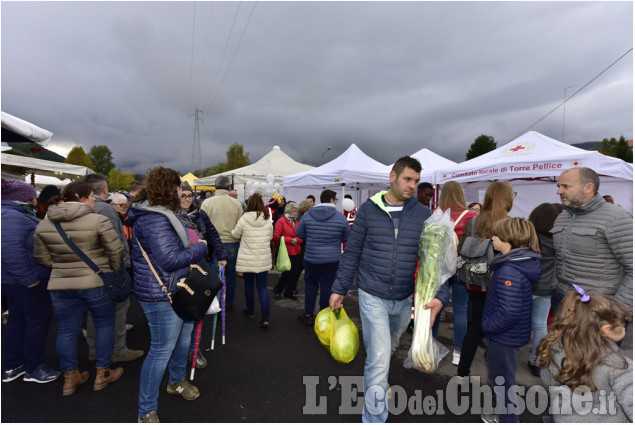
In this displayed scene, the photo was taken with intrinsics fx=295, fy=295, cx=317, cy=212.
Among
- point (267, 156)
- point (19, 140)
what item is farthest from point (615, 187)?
point (267, 156)

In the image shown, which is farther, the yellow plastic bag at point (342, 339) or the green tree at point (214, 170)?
the green tree at point (214, 170)

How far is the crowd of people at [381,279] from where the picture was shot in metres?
1.69

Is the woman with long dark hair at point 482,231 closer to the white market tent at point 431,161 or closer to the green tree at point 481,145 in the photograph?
the white market tent at point 431,161

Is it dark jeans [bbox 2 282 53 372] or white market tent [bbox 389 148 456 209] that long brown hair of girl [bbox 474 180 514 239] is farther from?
white market tent [bbox 389 148 456 209]

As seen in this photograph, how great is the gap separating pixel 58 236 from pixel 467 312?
410 centimetres

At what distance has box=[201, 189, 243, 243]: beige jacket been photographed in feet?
15.5

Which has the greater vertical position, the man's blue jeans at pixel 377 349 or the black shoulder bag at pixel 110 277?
the black shoulder bag at pixel 110 277

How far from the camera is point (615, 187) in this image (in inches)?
293

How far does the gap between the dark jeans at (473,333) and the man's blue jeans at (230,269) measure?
11.1 ft

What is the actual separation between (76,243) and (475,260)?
3542 millimetres

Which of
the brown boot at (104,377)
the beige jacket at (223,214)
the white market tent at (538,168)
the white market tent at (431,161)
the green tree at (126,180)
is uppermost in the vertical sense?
the green tree at (126,180)

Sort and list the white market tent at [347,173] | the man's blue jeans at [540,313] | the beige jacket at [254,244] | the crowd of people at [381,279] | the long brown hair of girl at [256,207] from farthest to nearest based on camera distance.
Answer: the white market tent at [347,173] < the long brown hair of girl at [256,207] < the beige jacket at [254,244] < the man's blue jeans at [540,313] < the crowd of people at [381,279]

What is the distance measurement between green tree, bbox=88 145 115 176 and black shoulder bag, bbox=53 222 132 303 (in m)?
81.3

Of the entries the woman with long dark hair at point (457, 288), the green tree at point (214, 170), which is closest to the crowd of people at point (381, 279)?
the woman with long dark hair at point (457, 288)
